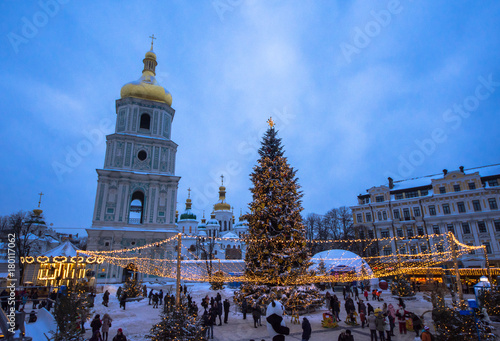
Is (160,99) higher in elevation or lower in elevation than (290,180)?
higher

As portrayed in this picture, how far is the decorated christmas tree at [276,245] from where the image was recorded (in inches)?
603

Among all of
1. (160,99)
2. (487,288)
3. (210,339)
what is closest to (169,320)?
(210,339)

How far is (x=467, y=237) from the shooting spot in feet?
108

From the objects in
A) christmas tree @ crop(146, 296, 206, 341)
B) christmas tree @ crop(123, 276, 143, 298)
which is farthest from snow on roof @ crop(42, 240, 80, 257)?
christmas tree @ crop(146, 296, 206, 341)

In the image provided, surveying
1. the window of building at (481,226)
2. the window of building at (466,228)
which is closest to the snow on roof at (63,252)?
the window of building at (466,228)

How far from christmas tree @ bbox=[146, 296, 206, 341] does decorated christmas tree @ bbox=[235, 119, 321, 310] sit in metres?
6.76

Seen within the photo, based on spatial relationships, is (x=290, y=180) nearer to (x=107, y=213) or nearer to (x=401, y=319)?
(x=401, y=319)

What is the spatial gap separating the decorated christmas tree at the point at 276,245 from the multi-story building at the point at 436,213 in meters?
20.0

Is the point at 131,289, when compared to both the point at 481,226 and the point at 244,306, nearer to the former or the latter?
the point at 244,306

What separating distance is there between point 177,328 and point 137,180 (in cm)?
2882

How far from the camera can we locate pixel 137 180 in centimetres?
3484

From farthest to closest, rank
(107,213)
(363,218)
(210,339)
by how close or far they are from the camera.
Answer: (363,218), (107,213), (210,339)

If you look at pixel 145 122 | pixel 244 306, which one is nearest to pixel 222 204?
pixel 145 122

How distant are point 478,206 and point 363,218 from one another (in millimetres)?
13422
